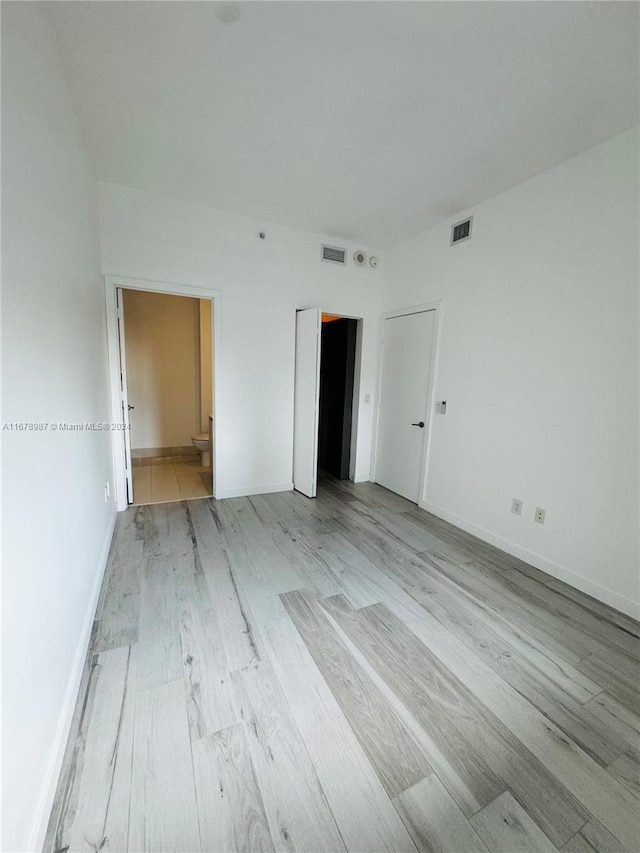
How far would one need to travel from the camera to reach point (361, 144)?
219cm

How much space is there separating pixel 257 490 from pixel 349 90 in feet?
10.9

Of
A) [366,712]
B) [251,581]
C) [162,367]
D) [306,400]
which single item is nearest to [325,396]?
[306,400]

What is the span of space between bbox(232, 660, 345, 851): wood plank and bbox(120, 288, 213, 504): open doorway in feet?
10.6

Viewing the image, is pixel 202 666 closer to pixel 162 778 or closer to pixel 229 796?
pixel 162 778

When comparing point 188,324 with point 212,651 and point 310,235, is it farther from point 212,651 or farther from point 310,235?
point 212,651

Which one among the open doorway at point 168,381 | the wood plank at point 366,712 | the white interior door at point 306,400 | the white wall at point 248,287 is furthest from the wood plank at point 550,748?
the open doorway at point 168,381

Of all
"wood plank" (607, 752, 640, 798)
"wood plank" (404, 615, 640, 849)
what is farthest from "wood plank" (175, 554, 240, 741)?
"wood plank" (607, 752, 640, 798)

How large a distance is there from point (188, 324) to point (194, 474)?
2257 mm

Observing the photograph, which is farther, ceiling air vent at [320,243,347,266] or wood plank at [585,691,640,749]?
ceiling air vent at [320,243,347,266]

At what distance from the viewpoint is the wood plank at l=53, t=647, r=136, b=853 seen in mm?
994

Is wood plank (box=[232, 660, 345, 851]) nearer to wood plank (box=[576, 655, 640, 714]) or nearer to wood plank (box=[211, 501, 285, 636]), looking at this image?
wood plank (box=[211, 501, 285, 636])

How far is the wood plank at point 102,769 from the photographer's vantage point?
994 mm

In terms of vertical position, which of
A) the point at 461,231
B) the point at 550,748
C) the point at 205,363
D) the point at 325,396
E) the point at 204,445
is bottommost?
the point at 550,748

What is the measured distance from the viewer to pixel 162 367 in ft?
16.3
